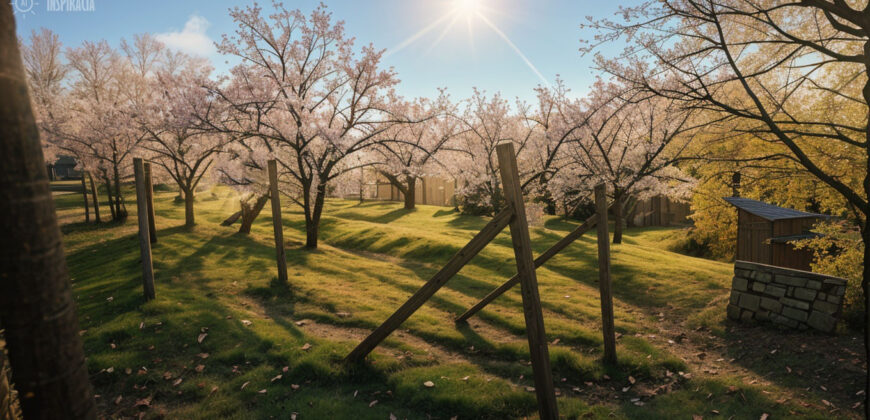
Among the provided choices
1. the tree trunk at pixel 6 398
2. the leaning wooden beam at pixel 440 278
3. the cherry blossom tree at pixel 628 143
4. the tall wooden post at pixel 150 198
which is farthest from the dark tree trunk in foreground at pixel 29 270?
the cherry blossom tree at pixel 628 143

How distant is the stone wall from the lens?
839 cm

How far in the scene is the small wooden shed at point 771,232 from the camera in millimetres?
16797

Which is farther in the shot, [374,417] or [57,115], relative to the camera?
[57,115]

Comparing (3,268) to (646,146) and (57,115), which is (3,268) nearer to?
(646,146)

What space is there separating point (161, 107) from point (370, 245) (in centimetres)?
1114

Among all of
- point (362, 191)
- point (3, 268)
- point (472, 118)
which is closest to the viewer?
point (3, 268)

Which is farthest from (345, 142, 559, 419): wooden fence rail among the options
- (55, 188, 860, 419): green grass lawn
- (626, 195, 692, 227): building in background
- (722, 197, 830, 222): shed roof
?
(626, 195, 692, 227): building in background

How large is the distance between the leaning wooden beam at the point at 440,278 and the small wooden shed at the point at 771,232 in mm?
17152

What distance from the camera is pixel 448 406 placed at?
5633 millimetres

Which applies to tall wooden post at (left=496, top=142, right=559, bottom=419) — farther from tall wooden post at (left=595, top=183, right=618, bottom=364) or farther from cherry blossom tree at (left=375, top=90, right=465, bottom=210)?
cherry blossom tree at (left=375, top=90, right=465, bottom=210)

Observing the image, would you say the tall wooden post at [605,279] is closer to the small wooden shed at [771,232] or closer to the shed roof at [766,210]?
the small wooden shed at [771,232]

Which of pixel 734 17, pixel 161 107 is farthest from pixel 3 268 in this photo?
pixel 161 107

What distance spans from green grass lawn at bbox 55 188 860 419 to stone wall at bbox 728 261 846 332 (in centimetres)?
74

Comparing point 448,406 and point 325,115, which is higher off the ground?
point 325,115
